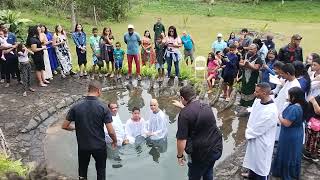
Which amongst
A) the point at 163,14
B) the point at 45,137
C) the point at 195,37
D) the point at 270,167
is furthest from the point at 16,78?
the point at 163,14

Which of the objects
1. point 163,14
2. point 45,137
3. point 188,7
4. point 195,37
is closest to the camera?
point 45,137

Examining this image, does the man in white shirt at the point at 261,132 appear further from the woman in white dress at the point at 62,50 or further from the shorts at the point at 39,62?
the woman in white dress at the point at 62,50

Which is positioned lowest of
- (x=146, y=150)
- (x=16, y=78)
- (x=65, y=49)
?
(x=146, y=150)

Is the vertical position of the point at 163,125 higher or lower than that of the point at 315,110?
lower

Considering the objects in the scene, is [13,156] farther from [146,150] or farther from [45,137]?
[146,150]

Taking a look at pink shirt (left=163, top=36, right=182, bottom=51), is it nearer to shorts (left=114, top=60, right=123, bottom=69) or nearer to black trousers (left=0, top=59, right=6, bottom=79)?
shorts (left=114, top=60, right=123, bottom=69)

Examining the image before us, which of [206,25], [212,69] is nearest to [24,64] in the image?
Result: [212,69]

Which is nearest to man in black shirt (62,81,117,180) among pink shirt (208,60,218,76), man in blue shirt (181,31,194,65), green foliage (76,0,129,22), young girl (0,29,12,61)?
young girl (0,29,12,61)

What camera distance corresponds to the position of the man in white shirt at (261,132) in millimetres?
6039

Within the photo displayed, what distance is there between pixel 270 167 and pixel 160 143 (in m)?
2.51

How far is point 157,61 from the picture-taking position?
41.2 ft

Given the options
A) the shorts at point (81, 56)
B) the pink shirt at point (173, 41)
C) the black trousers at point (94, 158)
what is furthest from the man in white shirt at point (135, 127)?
the shorts at point (81, 56)

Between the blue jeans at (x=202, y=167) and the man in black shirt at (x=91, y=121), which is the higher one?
the man in black shirt at (x=91, y=121)

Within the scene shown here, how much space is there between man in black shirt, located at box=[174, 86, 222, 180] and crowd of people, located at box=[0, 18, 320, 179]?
68 mm
